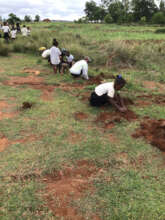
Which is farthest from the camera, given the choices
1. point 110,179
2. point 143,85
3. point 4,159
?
point 143,85

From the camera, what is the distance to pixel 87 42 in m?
11.4

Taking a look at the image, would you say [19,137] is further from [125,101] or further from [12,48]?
[12,48]

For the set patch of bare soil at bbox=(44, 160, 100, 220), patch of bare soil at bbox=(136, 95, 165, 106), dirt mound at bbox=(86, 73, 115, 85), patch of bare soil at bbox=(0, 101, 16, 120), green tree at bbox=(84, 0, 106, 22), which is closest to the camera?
patch of bare soil at bbox=(44, 160, 100, 220)

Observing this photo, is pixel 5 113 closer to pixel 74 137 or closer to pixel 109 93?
pixel 74 137

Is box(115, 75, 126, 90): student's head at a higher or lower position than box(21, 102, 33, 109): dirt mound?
higher

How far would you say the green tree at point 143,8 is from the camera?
159ft

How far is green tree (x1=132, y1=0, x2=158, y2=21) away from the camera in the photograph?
159 ft

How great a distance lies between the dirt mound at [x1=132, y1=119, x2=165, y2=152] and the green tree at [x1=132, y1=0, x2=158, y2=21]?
51424 mm

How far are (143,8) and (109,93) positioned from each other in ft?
172

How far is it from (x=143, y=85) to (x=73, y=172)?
4.49m

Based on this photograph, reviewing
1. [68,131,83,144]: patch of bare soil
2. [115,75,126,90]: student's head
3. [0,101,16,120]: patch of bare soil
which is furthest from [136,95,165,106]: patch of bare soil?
[0,101,16,120]: patch of bare soil

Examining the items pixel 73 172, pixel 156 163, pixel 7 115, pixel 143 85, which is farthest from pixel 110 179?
pixel 143 85

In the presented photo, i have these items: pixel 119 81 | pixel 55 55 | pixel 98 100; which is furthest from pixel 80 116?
pixel 55 55

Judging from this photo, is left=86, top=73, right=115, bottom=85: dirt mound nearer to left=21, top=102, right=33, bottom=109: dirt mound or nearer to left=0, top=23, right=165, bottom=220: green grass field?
left=0, top=23, right=165, bottom=220: green grass field
